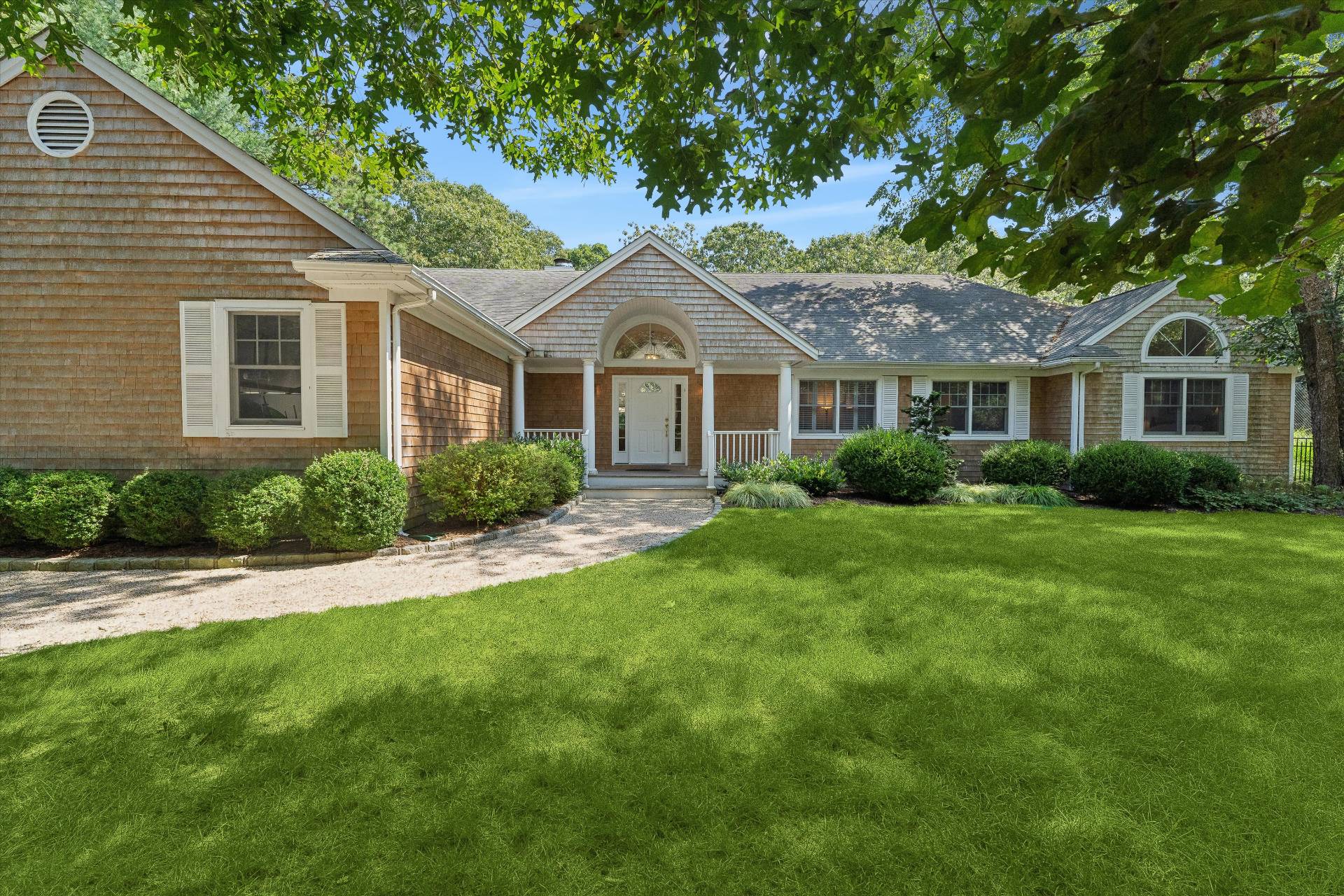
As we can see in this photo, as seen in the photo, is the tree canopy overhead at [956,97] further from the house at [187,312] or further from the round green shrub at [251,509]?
the round green shrub at [251,509]

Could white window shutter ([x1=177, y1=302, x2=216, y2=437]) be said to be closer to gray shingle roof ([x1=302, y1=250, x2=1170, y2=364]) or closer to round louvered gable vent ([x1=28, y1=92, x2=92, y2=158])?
round louvered gable vent ([x1=28, y1=92, x2=92, y2=158])

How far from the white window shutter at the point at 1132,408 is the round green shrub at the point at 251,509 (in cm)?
1629

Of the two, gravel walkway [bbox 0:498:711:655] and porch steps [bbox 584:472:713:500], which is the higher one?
porch steps [bbox 584:472:713:500]

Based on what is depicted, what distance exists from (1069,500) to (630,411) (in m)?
9.90

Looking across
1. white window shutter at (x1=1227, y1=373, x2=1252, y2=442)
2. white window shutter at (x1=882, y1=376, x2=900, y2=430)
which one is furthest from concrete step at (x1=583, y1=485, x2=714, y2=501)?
white window shutter at (x1=1227, y1=373, x2=1252, y2=442)

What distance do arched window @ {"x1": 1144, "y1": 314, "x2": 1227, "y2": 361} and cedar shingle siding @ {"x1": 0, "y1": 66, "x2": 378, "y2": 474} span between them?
16348mm

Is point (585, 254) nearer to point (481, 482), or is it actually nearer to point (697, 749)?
point (481, 482)

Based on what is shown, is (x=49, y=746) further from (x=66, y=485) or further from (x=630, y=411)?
(x=630, y=411)

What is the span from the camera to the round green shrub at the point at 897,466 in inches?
420

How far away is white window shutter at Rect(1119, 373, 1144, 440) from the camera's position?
13.5 metres

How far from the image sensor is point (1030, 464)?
1254 cm

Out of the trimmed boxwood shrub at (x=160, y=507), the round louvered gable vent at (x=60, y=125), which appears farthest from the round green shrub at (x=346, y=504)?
the round louvered gable vent at (x=60, y=125)

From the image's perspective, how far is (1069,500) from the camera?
1135 cm

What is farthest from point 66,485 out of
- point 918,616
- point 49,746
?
point 918,616
